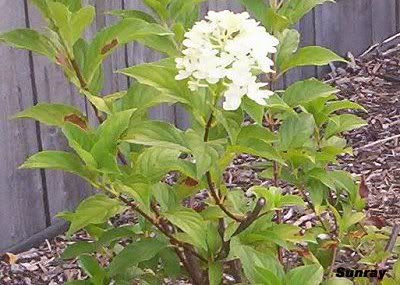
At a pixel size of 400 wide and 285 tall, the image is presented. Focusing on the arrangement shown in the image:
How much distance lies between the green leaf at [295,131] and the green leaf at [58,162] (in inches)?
18.0

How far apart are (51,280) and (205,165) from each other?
1711mm

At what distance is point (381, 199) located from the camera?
3441 mm

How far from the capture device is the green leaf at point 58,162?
4.93 feet

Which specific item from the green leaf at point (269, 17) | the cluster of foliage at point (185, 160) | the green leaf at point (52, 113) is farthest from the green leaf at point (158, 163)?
the green leaf at point (269, 17)

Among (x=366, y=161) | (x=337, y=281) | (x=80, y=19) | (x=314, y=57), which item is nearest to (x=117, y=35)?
(x=80, y=19)

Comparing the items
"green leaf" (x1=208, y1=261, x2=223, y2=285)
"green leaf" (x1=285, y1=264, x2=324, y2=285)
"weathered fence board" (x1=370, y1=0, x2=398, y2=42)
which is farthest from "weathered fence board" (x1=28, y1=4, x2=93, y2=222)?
"weathered fence board" (x1=370, y1=0, x2=398, y2=42)

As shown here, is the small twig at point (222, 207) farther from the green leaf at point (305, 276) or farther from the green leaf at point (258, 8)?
the green leaf at point (258, 8)

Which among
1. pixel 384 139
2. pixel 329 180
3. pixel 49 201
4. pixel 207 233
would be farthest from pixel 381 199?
pixel 207 233

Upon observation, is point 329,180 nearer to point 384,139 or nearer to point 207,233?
point 207,233

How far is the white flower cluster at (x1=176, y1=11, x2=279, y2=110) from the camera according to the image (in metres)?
1.42

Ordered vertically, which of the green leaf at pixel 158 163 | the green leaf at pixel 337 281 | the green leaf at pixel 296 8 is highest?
the green leaf at pixel 296 8

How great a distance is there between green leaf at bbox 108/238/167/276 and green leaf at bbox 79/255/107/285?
66 mm

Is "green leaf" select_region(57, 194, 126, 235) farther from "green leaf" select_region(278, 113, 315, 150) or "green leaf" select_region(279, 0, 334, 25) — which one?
"green leaf" select_region(279, 0, 334, 25)

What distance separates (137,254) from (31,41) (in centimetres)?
43
